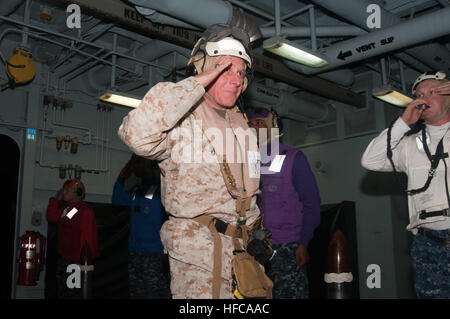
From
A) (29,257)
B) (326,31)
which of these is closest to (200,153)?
(326,31)

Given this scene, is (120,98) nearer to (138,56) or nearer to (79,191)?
(138,56)

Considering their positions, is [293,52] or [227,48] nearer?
[227,48]

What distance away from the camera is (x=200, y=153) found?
1.84m

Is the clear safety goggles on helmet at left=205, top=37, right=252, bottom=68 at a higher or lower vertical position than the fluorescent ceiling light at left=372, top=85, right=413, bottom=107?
lower

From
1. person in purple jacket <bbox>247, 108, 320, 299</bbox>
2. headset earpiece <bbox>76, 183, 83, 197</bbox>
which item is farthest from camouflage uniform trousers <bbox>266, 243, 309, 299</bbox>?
headset earpiece <bbox>76, 183, 83, 197</bbox>

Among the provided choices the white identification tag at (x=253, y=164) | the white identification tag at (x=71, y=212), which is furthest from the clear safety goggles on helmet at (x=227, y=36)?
the white identification tag at (x=71, y=212)

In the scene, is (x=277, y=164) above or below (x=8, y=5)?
below

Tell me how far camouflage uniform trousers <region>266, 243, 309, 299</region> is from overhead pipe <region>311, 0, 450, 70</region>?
3257 millimetres

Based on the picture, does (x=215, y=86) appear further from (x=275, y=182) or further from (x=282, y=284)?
(x=282, y=284)

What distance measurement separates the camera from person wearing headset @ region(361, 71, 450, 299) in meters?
2.67

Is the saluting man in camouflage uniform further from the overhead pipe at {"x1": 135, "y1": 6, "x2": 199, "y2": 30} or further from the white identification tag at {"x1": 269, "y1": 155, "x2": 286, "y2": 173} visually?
the overhead pipe at {"x1": 135, "y1": 6, "x2": 199, "y2": 30}

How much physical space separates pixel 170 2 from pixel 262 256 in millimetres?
3585

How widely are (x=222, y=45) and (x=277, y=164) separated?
1892mm
